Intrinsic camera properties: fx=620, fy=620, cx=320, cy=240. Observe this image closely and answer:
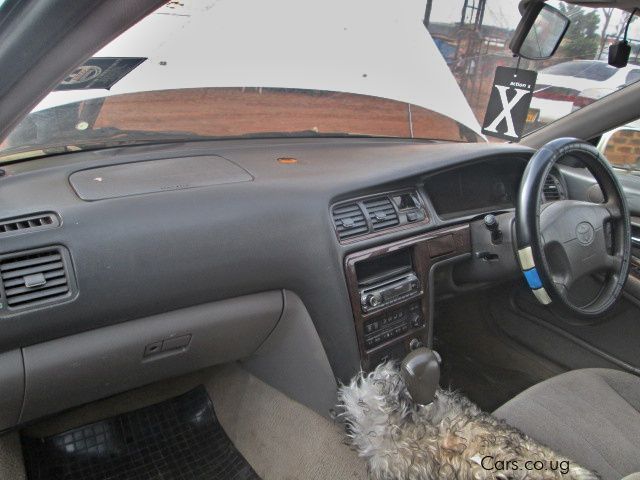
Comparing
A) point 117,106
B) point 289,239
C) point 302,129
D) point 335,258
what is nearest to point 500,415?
point 335,258

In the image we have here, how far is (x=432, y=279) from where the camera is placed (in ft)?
7.41

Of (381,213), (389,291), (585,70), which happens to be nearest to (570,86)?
(585,70)

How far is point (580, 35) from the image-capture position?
9.25ft

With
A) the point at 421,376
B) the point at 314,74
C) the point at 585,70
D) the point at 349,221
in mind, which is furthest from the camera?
the point at 585,70

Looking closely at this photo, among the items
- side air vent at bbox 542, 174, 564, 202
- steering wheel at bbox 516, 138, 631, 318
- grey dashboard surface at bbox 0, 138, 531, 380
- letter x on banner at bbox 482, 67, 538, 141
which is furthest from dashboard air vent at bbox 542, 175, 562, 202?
letter x on banner at bbox 482, 67, 538, 141

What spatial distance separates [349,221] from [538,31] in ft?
4.10

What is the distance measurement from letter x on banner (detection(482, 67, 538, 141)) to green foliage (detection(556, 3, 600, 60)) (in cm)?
20

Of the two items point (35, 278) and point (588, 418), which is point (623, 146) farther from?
point (35, 278)

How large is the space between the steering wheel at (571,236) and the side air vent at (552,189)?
0.21 meters

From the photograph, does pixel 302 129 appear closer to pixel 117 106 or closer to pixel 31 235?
pixel 117 106

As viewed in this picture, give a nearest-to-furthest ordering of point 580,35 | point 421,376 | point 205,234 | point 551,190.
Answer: point 205,234 < point 421,376 < point 551,190 < point 580,35

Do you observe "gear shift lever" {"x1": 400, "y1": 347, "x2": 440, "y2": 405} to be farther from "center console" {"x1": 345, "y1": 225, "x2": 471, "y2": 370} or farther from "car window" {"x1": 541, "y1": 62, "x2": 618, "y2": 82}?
"car window" {"x1": 541, "y1": 62, "x2": 618, "y2": 82}

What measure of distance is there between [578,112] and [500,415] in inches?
62.9

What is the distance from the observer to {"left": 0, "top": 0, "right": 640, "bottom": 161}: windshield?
6.58 feet
